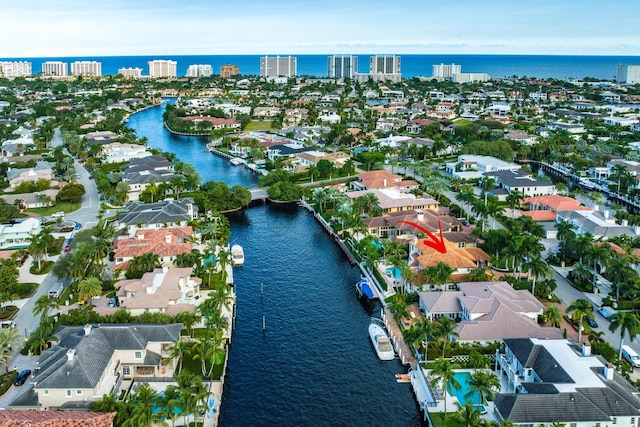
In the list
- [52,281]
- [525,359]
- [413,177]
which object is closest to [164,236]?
[52,281]

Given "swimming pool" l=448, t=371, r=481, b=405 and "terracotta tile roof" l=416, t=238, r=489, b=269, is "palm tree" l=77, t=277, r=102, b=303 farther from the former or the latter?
"swimming pool" l=448, t=371, r=481, b=405

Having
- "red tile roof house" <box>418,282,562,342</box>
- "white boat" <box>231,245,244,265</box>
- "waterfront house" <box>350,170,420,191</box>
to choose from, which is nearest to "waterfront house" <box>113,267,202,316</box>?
"white boat" <box>231,245,244,265</box>

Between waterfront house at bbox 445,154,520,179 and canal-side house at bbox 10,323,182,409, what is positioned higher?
waterfront house at bbox 445,154,520,179

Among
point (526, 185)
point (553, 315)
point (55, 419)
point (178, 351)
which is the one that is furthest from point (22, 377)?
point (526, 185)

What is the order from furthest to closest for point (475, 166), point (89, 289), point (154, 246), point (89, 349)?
point (475, 166)
point (154, 246)
point (89, 289)
point (89, 349)

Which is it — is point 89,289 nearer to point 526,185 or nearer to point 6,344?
point 6,344

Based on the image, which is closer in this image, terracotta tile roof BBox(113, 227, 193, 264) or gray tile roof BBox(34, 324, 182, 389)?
gray tile roof BBox(34, 324, 182, 389)
